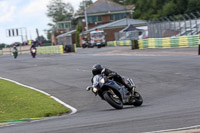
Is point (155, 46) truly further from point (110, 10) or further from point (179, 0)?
point (110, 10)

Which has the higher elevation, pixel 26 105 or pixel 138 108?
pixel 138 108

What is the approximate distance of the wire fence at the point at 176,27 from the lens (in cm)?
4403

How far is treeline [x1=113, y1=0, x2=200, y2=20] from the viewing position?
9381 centimetres

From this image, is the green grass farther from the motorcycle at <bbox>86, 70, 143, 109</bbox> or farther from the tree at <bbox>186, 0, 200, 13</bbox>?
the tree at <bbox>186, 0, 200, 13</bbox>

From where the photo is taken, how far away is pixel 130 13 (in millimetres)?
111062

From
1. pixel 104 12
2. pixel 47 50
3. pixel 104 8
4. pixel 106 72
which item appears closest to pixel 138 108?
pixel 106 72

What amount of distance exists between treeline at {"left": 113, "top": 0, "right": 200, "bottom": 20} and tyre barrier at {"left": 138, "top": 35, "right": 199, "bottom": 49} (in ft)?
144

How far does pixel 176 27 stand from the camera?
4731 cm

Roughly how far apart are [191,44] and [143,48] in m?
10.3

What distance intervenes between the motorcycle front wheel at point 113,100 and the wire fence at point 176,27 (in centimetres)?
2978

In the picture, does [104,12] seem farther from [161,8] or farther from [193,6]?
[193,6]

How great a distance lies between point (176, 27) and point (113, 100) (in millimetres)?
36406

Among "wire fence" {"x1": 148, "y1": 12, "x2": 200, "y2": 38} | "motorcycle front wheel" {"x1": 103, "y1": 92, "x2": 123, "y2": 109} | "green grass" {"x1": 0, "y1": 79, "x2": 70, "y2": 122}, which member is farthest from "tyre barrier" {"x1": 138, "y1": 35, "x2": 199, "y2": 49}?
"motorcycle front wheel" {"x1": 103, "y1": 92, "x2": 123, "y2": 109}

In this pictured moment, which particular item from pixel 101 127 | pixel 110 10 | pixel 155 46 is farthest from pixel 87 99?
pixel 110 10
